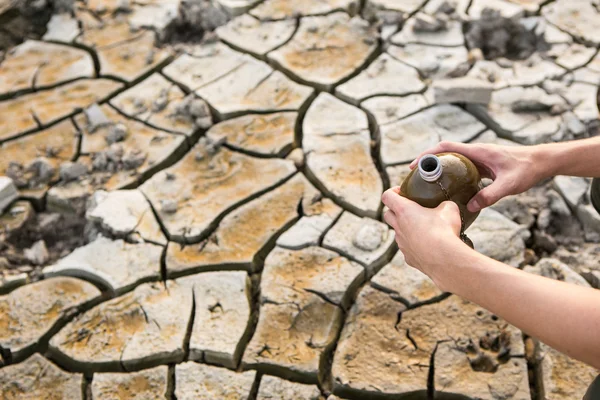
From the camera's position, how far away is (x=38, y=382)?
2055 mm

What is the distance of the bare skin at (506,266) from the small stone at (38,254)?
153cm

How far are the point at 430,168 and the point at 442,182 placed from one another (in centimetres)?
5

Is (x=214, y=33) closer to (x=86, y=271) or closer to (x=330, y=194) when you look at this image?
(x=330, y=194)

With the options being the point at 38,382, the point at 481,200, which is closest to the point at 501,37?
the point at 481,200

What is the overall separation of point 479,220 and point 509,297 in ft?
3.55

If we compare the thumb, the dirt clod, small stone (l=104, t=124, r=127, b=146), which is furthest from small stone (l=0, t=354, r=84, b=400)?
the dirt clod

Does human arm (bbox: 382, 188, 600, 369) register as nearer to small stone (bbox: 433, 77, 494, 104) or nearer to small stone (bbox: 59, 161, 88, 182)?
small stone (bbox: 433, 77, 494, 104)

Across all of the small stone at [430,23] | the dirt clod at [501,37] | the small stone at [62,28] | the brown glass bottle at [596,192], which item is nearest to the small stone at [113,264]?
the brown glass bottle at [596,192]

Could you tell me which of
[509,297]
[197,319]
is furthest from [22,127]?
[509,297]

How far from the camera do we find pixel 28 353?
6.98 ft

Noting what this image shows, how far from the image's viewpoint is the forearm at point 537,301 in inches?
47.6

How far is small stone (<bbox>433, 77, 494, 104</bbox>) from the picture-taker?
109 inches

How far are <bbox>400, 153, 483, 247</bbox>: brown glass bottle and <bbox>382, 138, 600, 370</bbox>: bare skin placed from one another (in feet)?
0.11

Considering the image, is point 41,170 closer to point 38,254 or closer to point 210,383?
point 38,254
